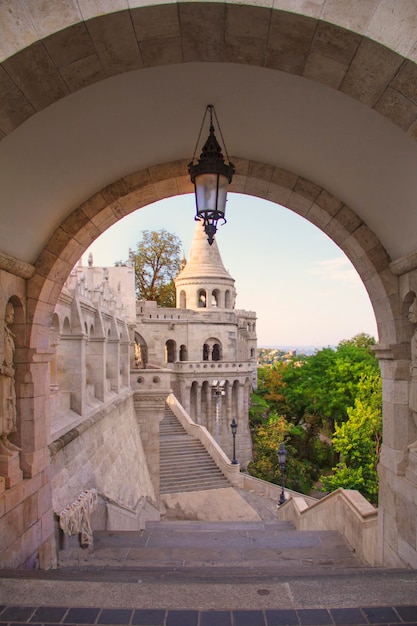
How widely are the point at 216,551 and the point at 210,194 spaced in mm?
5259

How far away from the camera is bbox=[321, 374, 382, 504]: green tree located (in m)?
20.2

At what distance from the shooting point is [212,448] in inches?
833

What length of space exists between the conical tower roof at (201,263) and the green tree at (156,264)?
274 cm

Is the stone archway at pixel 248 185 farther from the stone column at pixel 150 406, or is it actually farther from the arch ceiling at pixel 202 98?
the stone column at pixel 150 406

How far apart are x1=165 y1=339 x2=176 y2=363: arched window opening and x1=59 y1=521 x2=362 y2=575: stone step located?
28047 millimetres

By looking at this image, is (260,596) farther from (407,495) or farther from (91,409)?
(91,409)

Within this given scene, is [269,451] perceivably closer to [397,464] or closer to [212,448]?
[212,448]

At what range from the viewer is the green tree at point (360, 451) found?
66.2 ft

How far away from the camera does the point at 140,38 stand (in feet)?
9.26

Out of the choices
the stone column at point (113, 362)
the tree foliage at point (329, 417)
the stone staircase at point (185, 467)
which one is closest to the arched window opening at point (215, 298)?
the tree foliage at point (329, 417)

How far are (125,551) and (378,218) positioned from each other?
19.2ft

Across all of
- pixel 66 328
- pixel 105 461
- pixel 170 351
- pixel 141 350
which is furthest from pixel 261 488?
pixel 141 350

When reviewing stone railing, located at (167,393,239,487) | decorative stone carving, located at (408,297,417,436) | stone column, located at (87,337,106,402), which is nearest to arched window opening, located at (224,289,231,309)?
stone railing, located at (167,393,239,487)

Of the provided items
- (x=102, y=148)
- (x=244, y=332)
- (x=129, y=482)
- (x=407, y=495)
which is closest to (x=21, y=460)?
(x=102, y=148)
